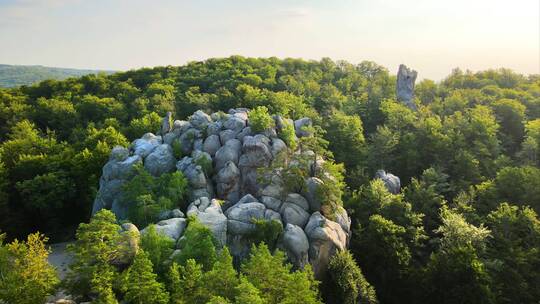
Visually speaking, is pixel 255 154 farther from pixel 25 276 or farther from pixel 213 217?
pixel 25 276

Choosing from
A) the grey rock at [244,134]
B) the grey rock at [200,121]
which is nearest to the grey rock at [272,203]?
the grey rock at [244,134]

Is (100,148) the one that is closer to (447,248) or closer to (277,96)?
(277,96)

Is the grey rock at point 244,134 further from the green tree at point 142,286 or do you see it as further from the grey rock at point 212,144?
the green tree at point 142,286

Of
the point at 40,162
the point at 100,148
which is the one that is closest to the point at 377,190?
the point at 100,148

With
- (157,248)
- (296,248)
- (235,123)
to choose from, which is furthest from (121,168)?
(296,248)

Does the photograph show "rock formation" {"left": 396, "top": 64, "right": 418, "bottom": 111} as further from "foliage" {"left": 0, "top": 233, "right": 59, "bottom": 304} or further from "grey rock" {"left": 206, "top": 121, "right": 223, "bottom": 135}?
"foliage" {"left": 0, "top": 233, "right": 59, "bottom": 304}

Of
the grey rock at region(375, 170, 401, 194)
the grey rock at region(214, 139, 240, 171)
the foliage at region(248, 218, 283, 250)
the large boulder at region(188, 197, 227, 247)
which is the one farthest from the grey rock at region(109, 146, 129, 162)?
the grey rock at region(375, 170, 401, 194)

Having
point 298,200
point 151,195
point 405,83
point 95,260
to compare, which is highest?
point 405,83
